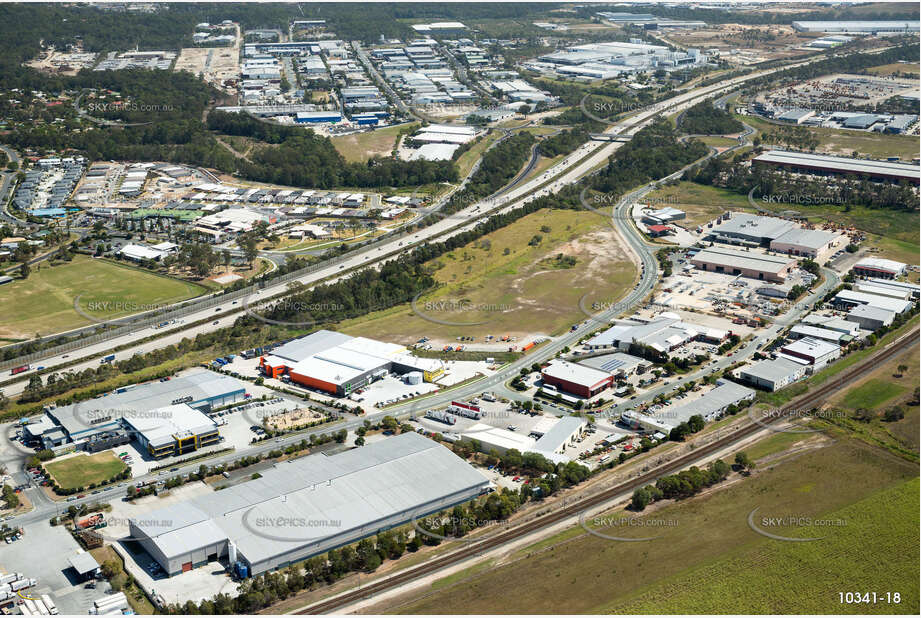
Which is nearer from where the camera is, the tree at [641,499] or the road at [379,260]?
the tree at [641,499]

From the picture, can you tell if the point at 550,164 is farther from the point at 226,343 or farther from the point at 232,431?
the point at 232,431

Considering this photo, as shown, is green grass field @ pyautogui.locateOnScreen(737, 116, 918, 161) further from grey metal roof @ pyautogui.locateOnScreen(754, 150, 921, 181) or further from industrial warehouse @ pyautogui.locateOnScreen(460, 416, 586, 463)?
industrial warehouse @ pyautogui.locateOnScreen(460, 416, 586, 463)

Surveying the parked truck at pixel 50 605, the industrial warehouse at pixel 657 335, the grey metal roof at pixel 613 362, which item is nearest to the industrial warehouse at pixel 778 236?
the industrial warehouse at pixel 657 335

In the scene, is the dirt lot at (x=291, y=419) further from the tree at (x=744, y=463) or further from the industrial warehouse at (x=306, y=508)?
the tree at (x=744, y=463)

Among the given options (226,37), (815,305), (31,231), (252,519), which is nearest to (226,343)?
(252,519)

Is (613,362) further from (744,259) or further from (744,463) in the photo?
(744,259)

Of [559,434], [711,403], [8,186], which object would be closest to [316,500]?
→ [559,434]

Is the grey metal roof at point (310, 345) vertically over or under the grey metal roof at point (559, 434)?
over

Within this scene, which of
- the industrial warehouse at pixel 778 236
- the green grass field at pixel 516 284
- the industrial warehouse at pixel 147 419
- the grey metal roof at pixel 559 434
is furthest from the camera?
the industrial warehouse at pixel 778 236
